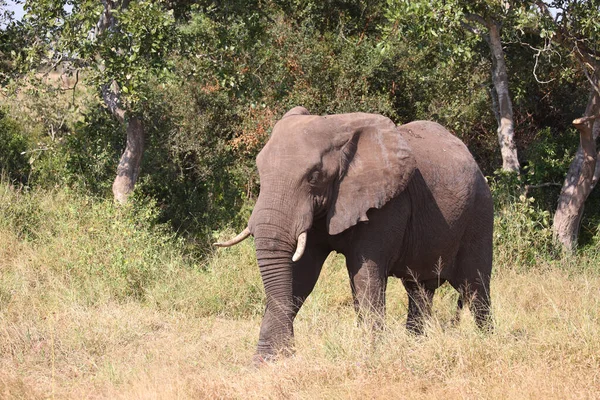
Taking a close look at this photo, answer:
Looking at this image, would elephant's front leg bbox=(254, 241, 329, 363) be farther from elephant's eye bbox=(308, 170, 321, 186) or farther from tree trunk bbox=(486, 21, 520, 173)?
tree trunk bbox=(486, 21, 520, 173)

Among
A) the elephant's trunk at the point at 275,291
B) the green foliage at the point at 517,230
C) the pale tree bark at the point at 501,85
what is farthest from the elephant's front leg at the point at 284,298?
the pale tree bark at the point at 501,85

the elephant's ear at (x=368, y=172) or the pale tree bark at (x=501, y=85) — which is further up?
the pale tree bark at (x=501, y=85)

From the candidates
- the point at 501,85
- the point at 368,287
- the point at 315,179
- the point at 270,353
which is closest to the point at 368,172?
the point at 315,179

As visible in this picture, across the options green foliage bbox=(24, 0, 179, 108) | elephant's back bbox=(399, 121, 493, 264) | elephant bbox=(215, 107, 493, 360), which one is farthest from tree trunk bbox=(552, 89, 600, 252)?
green foliage bbox=(24, 0, 179, 108)

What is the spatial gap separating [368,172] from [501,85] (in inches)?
219

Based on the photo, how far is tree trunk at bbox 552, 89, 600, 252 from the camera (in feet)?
36.0

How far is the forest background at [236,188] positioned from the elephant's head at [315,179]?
730 mm

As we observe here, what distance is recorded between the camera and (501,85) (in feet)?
36.7

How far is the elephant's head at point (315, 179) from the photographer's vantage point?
579cm

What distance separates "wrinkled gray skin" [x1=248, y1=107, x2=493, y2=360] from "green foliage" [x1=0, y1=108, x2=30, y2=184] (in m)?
7.63

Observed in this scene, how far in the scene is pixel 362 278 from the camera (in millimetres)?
6148

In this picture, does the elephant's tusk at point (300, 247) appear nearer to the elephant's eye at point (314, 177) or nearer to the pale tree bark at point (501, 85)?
the elephant's eye at point (314, 177)

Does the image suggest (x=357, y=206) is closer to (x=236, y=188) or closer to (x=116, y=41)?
(x=116, y=41)

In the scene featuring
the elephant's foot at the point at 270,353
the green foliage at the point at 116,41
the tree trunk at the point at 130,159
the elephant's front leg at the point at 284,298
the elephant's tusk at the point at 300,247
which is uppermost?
the green foliage at the point at 116,41
